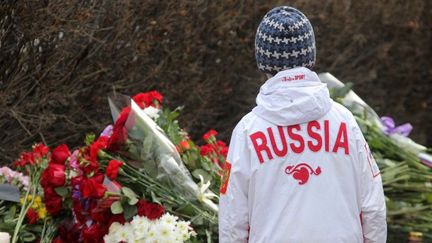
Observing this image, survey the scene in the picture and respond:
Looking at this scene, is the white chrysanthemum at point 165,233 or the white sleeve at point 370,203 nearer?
the white sleeve at point 370,203

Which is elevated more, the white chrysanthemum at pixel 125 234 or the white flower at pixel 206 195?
the white flower at pixel 206 195

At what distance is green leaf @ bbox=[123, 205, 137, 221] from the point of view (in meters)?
4.49

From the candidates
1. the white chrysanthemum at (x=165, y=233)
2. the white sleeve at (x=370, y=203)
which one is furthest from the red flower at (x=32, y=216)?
the white sleeve at (x=370, y=203)

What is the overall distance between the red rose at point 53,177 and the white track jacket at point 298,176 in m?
1.38

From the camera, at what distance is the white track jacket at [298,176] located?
3.33 m

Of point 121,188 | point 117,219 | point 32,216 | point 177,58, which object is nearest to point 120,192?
point 121,188

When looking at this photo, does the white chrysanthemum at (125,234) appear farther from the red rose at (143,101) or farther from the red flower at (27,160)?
the red rose at (143,101)

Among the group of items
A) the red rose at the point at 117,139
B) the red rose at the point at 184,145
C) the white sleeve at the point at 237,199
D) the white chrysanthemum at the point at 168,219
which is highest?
the white sleeve at the point at 237,199

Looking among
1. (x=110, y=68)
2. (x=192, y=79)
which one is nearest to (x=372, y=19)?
(x=192, y=79)

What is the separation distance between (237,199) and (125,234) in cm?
119

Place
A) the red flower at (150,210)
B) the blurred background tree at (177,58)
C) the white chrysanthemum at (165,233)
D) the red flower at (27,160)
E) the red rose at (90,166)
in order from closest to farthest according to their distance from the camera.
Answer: the white chrysanthemum at (165,233)
the red flower at (150,210)
the red rose at (90,166)
the red flower at (27,160)
the blurred background tree at (177,58)

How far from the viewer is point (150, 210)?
447cm

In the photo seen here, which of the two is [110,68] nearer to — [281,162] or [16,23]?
[16,23]

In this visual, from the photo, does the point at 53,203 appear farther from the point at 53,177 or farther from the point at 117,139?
the point at 117,139
